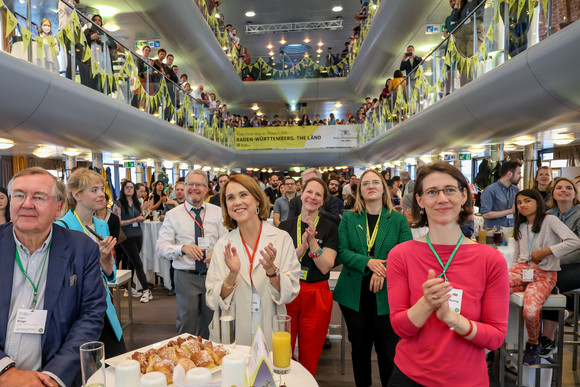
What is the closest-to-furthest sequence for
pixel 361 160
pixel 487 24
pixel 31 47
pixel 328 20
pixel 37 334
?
pixel 37 334
pixel 31 47
pixel 487 24
pixel 361 160
pixel 328 20

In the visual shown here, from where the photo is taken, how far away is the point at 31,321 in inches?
70.4

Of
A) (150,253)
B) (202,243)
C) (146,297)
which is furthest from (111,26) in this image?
(202,243)

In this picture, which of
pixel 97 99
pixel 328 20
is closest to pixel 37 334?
pixel 97 99

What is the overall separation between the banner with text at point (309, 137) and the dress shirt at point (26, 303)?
1563 cm

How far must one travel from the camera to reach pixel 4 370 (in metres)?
1.67

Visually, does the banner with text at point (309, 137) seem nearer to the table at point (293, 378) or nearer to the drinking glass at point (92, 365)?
the table at point (293, 378)

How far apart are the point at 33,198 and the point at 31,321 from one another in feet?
1.94

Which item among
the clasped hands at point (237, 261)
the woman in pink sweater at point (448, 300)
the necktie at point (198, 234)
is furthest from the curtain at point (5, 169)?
the woman in pink sweater at point (448, 300)

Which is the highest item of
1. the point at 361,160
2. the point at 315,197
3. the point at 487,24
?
the point at 487,24

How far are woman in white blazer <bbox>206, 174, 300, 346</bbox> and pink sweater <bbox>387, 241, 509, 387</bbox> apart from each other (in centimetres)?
77

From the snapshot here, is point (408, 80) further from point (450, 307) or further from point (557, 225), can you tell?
point (450, 307)

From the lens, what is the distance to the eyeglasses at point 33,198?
1789 millimetres

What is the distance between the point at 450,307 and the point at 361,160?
53.6 ft

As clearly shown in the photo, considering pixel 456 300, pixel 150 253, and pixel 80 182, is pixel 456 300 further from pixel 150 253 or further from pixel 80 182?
pixel 150 253
